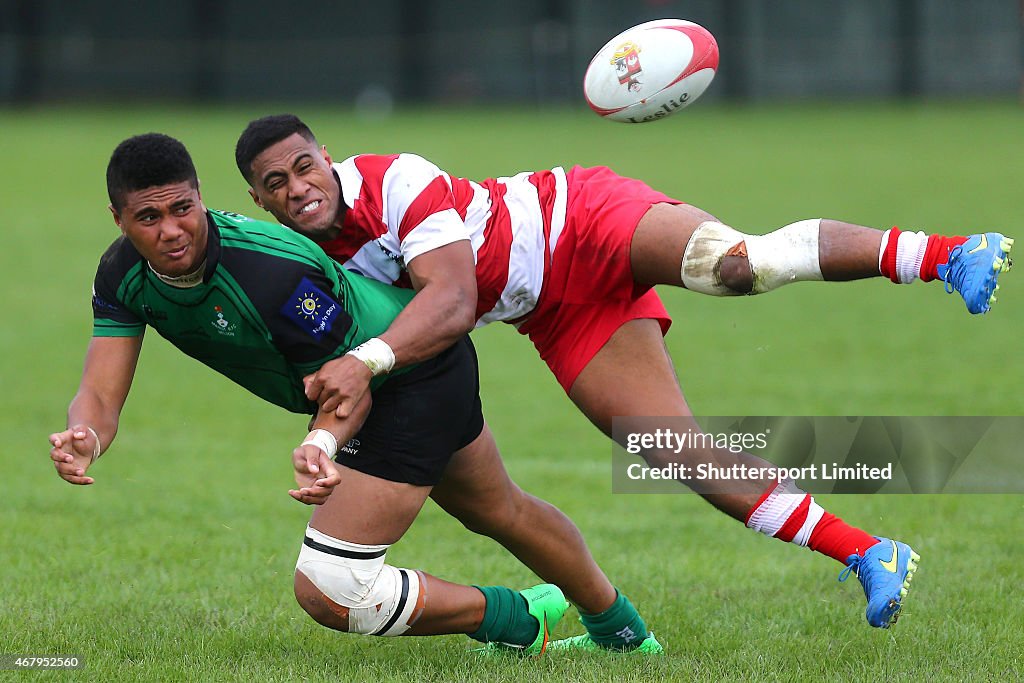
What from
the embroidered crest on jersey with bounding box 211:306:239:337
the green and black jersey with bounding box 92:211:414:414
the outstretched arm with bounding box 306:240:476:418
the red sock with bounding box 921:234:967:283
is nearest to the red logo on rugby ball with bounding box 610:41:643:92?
the outstretched arm with bounding box 306:240:476:418

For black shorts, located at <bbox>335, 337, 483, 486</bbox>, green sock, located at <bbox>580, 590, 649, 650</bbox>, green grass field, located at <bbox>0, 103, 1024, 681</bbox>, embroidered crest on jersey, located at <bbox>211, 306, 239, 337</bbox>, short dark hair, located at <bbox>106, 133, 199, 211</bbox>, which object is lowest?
green grass field, located at <bbox>0, 103, 1024, 681</bbox>

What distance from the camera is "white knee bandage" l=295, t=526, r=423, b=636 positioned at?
14.3 ft

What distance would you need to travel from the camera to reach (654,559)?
20.6 ft

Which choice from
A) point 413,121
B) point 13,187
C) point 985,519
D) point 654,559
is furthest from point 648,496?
point 413,121

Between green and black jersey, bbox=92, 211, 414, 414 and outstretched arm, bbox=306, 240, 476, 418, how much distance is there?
151mm

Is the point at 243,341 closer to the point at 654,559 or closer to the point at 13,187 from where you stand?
the point at 654,559

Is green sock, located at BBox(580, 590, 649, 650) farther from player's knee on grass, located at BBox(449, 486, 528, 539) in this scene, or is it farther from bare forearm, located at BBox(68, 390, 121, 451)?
bare forearm, located at BBox(68, 390, 121, 451)

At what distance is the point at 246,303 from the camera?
4.14 metres

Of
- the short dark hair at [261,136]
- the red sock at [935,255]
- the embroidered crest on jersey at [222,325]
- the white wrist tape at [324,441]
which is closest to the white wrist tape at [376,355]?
the white wrist tape at [324,441]

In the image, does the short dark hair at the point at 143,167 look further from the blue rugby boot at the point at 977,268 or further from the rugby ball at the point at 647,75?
the blue rugby boot at the point at 977,268

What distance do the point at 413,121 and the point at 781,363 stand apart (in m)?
21.4

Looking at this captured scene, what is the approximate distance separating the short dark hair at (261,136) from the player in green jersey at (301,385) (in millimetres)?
567

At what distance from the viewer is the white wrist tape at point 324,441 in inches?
155

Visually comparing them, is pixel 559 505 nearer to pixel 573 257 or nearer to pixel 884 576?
pixel 573 257
